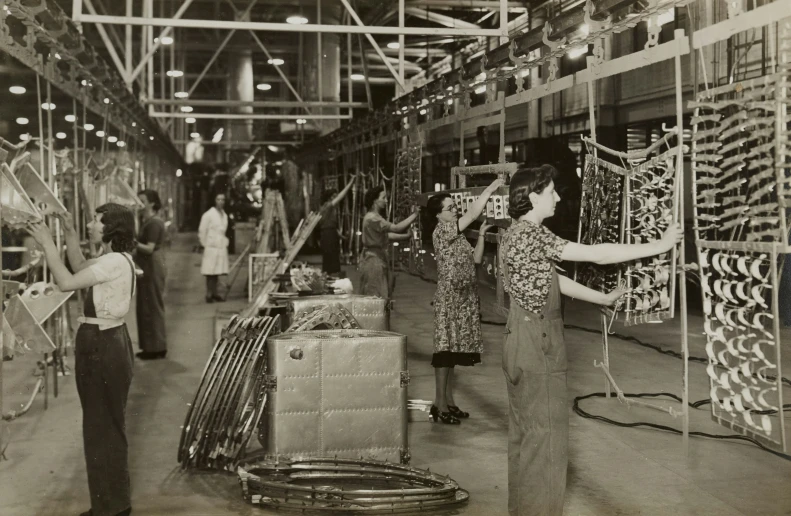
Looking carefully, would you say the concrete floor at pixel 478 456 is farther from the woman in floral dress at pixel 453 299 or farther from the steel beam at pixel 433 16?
the steel beam at pixel 433 16

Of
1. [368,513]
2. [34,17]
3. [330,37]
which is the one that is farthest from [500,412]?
[330,37]

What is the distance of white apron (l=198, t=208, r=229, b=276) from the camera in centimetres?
1491

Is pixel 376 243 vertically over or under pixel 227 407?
over

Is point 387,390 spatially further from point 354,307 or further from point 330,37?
point 330,37

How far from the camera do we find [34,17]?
600cm

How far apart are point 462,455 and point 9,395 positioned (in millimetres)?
4627

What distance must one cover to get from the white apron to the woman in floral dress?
853 centimetres

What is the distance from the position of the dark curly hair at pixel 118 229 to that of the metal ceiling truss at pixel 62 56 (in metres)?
1.26

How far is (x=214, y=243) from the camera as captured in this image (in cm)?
1491

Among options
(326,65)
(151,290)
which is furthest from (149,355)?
(326,65)

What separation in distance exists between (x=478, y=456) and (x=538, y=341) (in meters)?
2.09

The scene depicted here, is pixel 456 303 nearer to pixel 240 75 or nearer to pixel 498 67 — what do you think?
pixel 498 67

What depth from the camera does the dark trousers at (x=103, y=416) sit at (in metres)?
4.87

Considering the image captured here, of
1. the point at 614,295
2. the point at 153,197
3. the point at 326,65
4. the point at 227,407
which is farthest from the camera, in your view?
the point at 326,65
